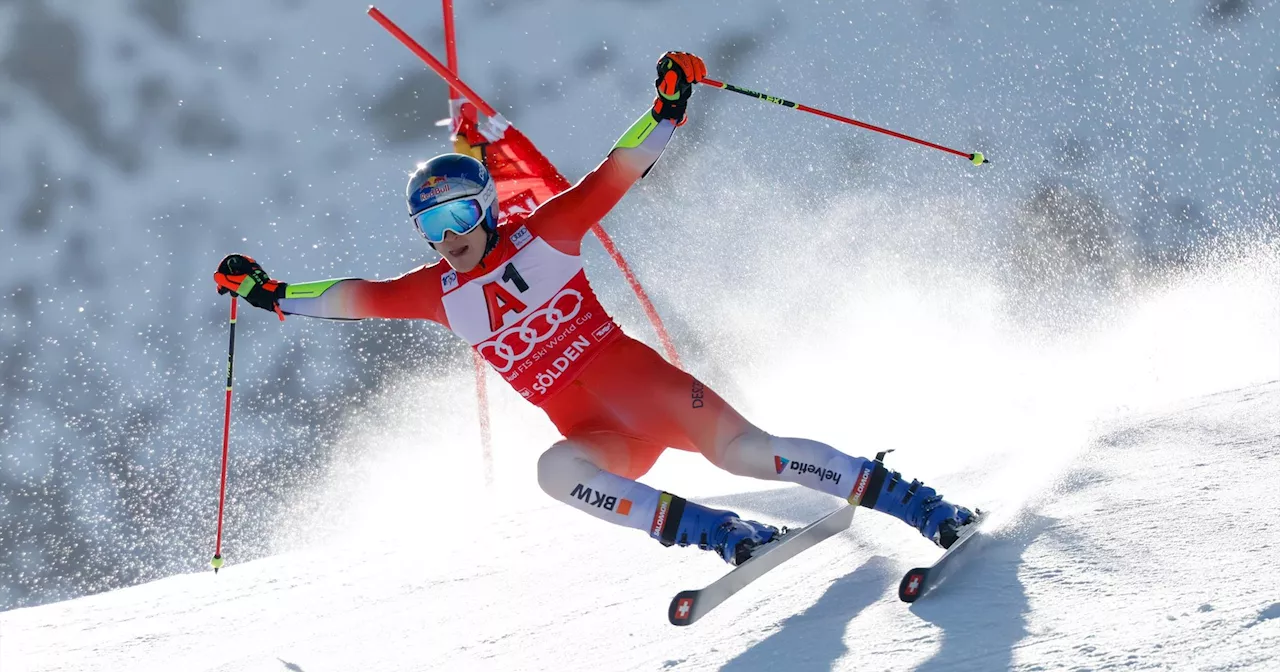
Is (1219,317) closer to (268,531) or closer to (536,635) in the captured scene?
(536,635)

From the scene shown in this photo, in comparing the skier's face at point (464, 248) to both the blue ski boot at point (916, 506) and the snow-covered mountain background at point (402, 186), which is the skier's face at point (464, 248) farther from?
the snow-covered mountain background at point (402, 186)

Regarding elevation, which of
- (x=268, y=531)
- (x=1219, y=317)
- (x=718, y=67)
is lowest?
(x=1219, y=317)

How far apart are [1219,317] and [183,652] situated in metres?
6.18

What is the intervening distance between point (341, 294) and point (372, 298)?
140 millimetres

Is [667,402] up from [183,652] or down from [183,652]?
up

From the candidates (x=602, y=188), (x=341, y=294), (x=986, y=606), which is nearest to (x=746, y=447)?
(x=602, y=188)

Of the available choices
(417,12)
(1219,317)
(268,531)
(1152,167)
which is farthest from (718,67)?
(1219,317)

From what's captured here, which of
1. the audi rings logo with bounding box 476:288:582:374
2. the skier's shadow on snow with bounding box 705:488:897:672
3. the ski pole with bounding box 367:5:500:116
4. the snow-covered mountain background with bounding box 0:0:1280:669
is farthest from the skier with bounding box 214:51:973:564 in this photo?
the snow-covered mountain background with bounding box 0:0:1280:669

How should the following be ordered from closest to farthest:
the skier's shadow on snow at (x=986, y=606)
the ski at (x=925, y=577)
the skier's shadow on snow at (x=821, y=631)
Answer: the skier's shadow on snow at (x=986, y=606) < the skier's shadow on snow at (x=821, y=631) < the ski at (x=925, y=577)

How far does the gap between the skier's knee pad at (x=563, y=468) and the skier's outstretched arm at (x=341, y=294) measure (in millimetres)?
706

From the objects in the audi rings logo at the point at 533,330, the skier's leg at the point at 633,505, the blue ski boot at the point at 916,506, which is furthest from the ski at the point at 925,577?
the audi rings logo at the point at 533,330

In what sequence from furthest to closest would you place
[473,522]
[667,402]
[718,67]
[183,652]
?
[718,67] < [473,522] < [183,652] < [667,402]

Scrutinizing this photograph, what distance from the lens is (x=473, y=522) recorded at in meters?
5.73

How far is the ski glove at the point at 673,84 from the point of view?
3.97 m
